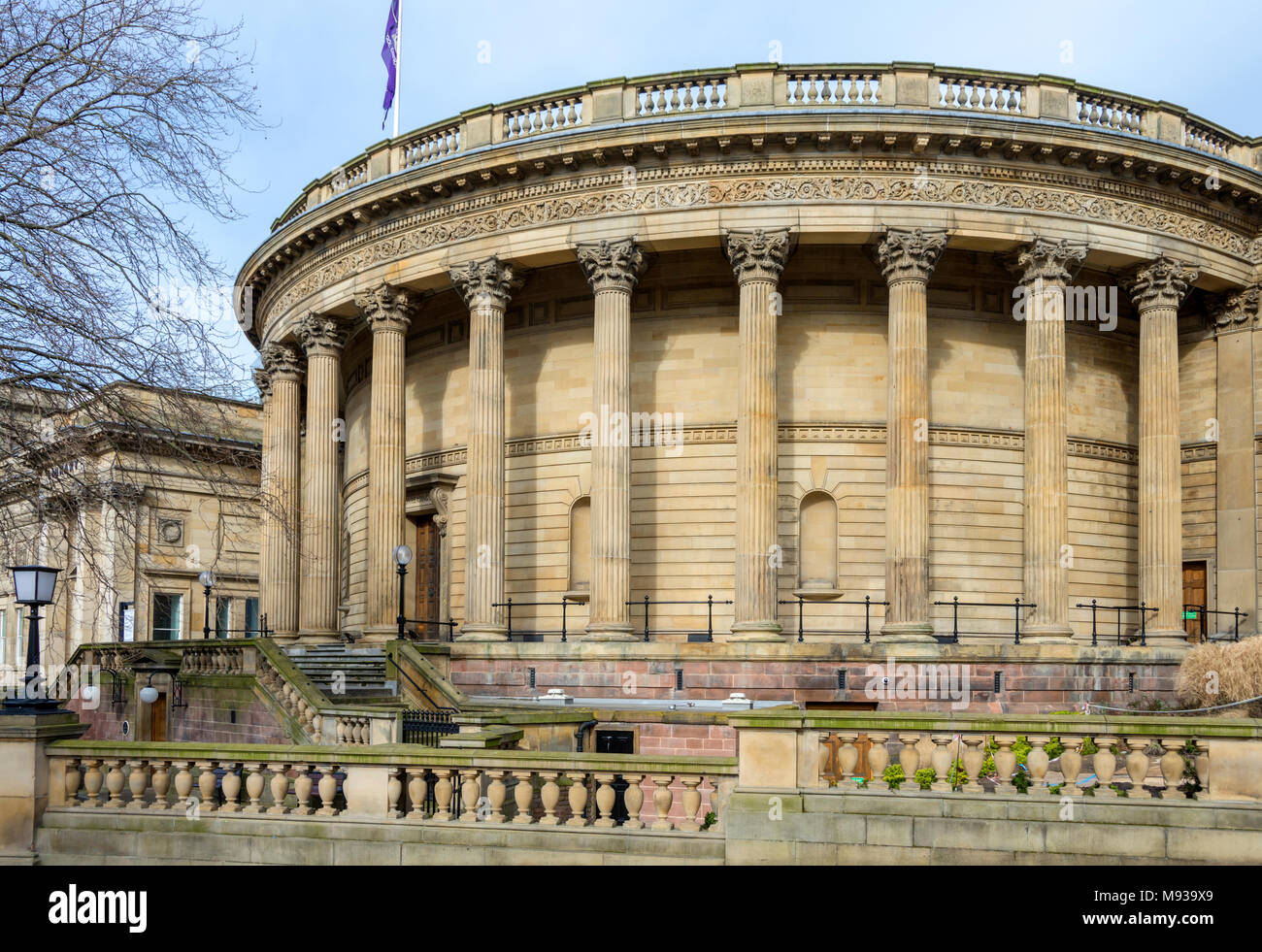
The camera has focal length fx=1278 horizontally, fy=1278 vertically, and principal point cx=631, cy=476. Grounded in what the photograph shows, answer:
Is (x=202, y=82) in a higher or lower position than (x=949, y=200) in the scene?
lower

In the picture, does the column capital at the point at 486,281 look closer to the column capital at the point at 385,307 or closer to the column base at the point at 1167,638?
the column capital at the point at 385,307

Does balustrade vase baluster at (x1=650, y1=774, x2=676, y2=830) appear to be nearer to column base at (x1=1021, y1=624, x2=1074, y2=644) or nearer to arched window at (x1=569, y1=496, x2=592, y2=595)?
column base at (x1=1021, y1=624, x2=1074, y2=644)

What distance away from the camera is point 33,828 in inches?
539

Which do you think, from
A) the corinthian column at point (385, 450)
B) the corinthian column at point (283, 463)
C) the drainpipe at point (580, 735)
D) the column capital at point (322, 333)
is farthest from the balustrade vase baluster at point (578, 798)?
the column capital at point (322, 333)

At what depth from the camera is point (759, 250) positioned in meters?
29.2

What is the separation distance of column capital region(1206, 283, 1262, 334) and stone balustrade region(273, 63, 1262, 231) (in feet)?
11.7

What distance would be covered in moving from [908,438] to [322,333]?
666 inches

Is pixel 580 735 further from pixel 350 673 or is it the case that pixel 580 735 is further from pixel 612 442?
pixel 612 442

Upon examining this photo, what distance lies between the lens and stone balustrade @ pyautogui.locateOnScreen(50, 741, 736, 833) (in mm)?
12555

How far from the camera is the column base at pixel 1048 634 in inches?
1120
